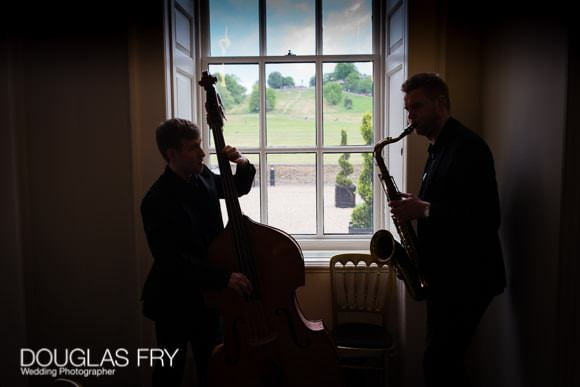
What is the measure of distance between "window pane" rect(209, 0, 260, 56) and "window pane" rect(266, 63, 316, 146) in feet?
0.74

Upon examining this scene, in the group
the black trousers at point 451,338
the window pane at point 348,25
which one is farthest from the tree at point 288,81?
the black trousers at point 451,338

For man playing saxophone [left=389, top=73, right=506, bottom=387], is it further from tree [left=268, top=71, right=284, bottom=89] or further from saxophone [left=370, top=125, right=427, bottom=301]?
tree [left=268, top=71, right=284, bottom=89]

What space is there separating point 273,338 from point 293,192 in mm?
1381

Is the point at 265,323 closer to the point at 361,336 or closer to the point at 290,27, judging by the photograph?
the point at 361,336

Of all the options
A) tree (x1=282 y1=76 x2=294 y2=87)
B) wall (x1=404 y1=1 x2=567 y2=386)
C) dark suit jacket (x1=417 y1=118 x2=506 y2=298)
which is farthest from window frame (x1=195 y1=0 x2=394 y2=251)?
dark suit jacket (x1=417 y1=118 x2=506 y2=298)

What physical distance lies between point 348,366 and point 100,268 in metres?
1.42

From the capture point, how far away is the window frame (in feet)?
9.74

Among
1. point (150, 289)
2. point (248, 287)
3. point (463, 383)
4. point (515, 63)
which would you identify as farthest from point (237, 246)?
point (515, 63)

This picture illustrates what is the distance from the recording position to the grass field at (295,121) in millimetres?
3059

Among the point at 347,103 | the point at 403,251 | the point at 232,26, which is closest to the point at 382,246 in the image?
the point at 403,251

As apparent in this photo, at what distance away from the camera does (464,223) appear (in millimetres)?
1735

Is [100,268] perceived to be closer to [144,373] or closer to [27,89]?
[144,373]

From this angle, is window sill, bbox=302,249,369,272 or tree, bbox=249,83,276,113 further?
tree, bbox=249,83,276,113

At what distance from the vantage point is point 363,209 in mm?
3086
